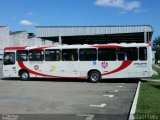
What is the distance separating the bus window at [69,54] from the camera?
27.6 meters

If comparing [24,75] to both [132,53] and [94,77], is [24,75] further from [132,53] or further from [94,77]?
[132,53]

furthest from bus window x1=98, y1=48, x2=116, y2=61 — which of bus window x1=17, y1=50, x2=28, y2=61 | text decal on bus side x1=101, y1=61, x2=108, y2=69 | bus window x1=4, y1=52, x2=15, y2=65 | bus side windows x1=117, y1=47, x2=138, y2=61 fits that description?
bus window x1=4, y1=52, x2=15, y2=65

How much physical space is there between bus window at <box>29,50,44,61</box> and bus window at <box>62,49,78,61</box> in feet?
5.79

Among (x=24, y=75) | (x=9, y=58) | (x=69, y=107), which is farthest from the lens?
(x=9, y=58)

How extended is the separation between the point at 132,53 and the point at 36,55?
7.32 meters

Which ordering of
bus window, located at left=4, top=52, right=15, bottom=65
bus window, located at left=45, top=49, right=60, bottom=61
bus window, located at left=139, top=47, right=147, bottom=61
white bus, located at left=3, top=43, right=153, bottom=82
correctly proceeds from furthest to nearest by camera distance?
bus window, located at left=4, top=52, right=15, bottom=65 < bus window, located at left=45, top=49, right=60, bottom=61 < white bus, located at left=3, top=43, right=153, bottom=82 < bus window, located at left=139, top=47, right=147, bottom=61

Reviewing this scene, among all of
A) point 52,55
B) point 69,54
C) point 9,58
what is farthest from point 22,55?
point 69,54

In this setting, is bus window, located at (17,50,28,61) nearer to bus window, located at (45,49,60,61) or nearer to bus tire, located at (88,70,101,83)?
bus window, located at (45,49,60,61)

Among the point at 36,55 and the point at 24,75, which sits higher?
the point at 36,55

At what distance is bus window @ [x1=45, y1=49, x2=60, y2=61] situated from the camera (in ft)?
92.3

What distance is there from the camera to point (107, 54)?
26.9 metres

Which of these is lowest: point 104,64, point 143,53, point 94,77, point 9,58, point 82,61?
point 94,77

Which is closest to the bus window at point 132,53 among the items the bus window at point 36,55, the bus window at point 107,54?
A: the bus window at point 107,54

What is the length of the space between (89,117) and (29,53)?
18.3m
